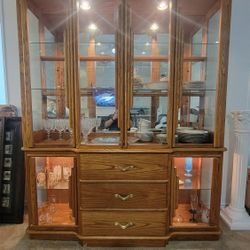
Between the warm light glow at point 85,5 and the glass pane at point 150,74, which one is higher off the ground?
the warm light glow at point 85,5

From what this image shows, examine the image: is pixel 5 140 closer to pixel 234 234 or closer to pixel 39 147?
pixel 39 147

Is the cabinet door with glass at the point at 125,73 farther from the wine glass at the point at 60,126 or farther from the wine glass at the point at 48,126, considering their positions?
the wine glass at the point at 48,126

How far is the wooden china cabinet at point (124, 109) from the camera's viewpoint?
1850 millimetres

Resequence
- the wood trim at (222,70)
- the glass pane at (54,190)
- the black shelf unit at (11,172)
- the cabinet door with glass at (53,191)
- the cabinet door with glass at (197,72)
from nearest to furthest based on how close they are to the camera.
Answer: the wood trim at (222,70) < the cabinet door with glass at (197,72) < the cabinet door with glass at (53,191) < the glass pane at (54,190) < the black shelf unit at (11,172)

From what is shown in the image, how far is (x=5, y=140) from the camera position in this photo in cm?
227

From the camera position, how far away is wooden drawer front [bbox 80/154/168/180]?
1.89m

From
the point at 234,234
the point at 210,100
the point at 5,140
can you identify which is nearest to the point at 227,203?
the point at 234,234

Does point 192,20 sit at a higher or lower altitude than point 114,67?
higher

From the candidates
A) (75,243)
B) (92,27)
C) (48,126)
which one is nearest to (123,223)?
(75,243)

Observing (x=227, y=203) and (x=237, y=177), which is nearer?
(x=237, y=177)

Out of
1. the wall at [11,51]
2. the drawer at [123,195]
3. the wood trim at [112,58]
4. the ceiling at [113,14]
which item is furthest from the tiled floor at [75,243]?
the ceiling at [113,14]

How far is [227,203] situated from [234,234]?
1.55ft

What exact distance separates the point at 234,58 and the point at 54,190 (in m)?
2.23

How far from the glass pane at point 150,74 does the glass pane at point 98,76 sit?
18 centimetres
